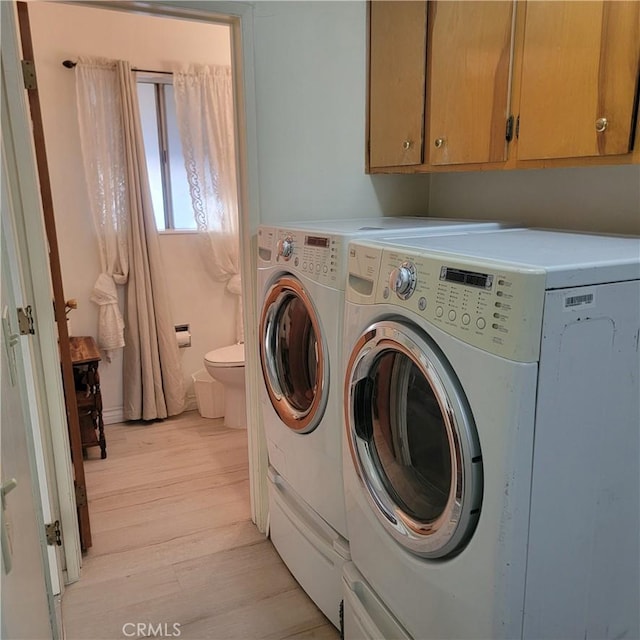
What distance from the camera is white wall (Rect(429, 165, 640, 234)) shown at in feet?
5.45

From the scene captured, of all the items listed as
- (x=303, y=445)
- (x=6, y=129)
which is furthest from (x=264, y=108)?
(x=303, y=445)

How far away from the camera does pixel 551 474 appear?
1038mm

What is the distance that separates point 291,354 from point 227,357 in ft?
4.35

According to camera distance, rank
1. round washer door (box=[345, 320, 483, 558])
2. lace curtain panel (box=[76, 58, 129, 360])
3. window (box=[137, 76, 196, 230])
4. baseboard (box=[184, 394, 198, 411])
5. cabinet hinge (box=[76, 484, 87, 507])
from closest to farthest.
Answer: round washer door (box=[345, 320, 483, 558]) < cabinet hinge (box=[76, 484, 87, 507]) < lace curtain panel (box=[76, 58, 129, 360]) < window (box=[137, 76, 196, 230]) < baseboard (box=[184, 394, 198, 411])

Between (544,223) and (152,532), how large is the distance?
6.37 feet

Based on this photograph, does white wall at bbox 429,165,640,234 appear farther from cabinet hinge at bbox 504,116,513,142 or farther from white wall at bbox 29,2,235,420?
white wall at bbox 29,2,235,420

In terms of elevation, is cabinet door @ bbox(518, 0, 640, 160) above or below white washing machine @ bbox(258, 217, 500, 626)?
above

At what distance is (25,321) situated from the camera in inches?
69.2

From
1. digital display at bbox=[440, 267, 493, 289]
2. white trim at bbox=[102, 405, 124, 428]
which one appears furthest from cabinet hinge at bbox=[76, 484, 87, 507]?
digital display at bbox=[440, 267, 493, 289]

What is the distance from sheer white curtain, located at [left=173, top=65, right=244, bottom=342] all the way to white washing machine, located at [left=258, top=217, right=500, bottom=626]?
4.13 ft

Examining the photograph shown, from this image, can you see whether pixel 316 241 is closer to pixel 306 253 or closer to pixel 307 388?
pixel 306 253

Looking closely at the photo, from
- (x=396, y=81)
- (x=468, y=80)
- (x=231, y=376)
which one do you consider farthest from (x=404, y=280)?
(x=231, y=376)

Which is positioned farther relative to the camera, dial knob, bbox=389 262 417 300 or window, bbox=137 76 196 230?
window, bbox=137 76 196 230

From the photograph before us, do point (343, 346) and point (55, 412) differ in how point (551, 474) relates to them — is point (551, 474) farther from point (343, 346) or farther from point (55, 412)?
point (55, 412)
